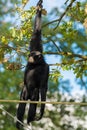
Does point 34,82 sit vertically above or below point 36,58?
below

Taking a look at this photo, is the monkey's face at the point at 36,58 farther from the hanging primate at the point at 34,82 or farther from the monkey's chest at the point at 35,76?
the monkey's chest at the point at 35,76

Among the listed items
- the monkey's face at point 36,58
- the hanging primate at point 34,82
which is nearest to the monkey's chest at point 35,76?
the hanging primate at point 34,82

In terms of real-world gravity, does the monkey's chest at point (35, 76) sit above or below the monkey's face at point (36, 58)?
below

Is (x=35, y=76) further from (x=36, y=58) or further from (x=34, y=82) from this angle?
(x=36, y=58)

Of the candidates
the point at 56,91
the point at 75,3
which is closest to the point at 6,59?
the point at 75,3

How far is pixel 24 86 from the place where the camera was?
24.5 ft

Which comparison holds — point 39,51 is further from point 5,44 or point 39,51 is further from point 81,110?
point 81,110

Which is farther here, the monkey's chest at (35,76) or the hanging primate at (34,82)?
the monkey's chest at (35,76)

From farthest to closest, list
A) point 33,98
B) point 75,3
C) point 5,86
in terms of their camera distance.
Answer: point 5,86
point 75,3
point 33,98

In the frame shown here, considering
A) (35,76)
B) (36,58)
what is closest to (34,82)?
(35,76)

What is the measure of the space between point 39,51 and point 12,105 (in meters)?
18.9

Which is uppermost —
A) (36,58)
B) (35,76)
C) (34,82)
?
(36,58)

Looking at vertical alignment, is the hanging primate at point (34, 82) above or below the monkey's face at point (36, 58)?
below

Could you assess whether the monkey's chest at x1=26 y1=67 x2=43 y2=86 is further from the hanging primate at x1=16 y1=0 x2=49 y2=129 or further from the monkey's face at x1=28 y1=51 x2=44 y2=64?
the monkey's face at x1=28 y1=51 x2=44 y2=64
